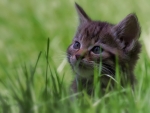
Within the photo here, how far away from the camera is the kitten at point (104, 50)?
4.54 meters

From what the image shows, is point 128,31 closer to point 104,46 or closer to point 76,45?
point 104,46

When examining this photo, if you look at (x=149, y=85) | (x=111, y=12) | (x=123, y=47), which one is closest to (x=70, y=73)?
(x=123, y=47)

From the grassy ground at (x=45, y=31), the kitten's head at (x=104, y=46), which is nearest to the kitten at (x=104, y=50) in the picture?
the kitten's head at (x=104, y=46)

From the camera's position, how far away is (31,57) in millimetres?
6645

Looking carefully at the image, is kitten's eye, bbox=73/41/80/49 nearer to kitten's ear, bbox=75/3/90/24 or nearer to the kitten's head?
the kitten's head

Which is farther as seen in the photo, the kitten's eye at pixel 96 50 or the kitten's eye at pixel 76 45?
the kitten's eye at pixel 76 45

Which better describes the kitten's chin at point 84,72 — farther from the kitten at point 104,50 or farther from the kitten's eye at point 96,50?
the kitten's eye at point 96,50

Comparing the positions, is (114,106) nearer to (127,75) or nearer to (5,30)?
(127,75)

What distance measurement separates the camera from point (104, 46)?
15.5ft

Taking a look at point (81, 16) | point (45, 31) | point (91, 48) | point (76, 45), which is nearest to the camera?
point (91, 48)

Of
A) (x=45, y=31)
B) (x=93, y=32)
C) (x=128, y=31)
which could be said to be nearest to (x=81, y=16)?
(x=93, y=32)

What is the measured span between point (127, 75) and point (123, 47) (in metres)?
0.28

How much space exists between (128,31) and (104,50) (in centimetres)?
31

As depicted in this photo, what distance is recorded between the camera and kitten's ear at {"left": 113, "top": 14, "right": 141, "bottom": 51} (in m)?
4.78
